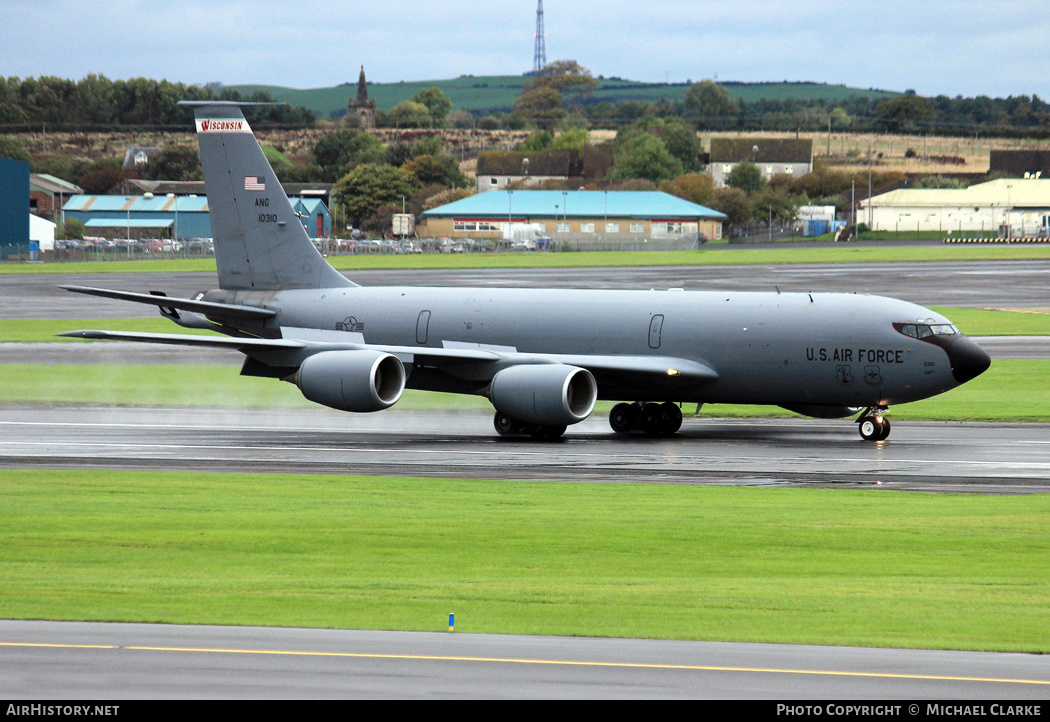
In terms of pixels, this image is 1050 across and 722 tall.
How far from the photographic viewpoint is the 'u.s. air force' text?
31.0 m

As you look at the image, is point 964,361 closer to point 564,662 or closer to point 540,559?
point 540,559

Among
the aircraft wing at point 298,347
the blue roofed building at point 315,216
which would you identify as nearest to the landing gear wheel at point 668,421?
the aircraft wing at point 298,347

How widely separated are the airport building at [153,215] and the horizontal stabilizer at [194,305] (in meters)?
128

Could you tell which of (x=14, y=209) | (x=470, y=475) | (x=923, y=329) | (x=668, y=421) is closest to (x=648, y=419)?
(x=668, y=421)

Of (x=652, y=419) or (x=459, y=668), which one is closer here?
(x=459, y=668)

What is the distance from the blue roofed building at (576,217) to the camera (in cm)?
15975

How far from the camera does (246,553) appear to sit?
17016 millimetres

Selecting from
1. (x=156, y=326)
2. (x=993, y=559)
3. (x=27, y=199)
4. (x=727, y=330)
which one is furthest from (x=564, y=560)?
(x=27, y=199)

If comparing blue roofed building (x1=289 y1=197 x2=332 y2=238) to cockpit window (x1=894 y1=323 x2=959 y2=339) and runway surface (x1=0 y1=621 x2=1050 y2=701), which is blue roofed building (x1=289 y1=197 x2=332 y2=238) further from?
runway surface (x1=0 y1=621 x2=1050 y2=701)

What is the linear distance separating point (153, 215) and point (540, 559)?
16892cm

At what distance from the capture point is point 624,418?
3462 cm

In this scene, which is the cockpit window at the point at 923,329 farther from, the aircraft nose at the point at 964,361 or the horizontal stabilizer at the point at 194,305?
the horizontal stabilizer at the point at 194,305

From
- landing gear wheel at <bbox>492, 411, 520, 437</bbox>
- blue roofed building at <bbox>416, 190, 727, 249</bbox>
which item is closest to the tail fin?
landing gear wheel at <bbox>492, 411, 520, 437</bbox>
